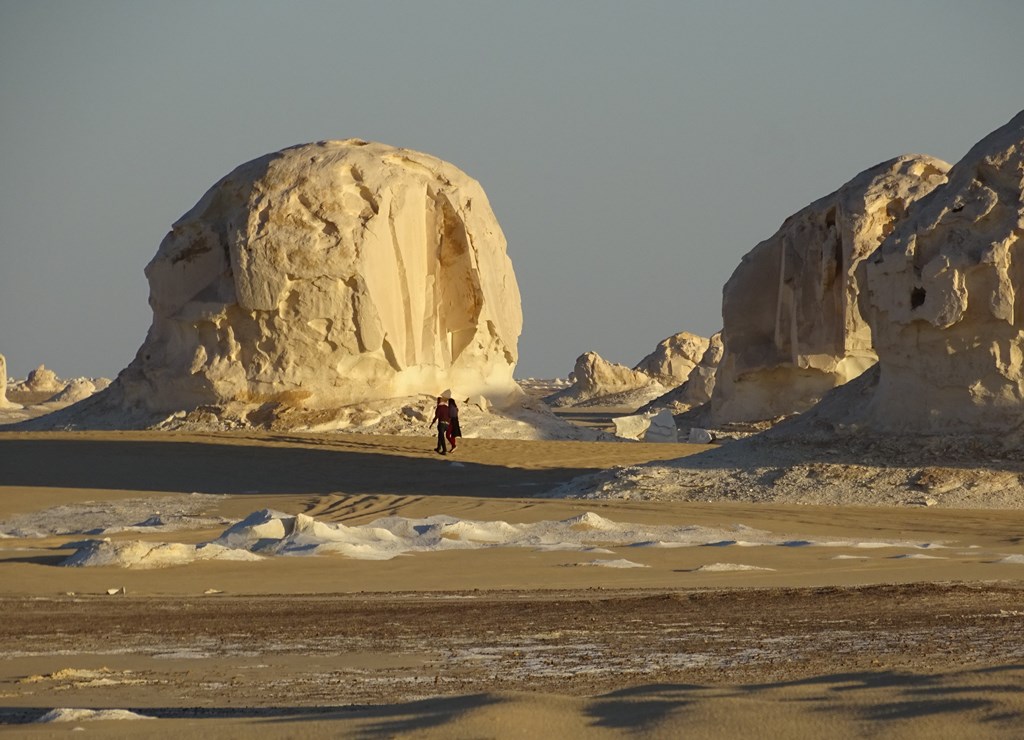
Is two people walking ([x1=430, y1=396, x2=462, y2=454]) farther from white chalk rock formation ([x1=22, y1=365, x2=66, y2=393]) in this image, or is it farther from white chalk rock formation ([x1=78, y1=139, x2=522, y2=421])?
white chalk rock formation ([x1=22, y1=365, x2=66, y2=393])

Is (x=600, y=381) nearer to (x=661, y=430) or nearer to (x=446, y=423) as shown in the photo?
(x=661, y=430)

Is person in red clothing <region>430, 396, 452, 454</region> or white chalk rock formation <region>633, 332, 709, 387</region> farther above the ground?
white chalk rock formation <region>633, 332, 709, 387</region>

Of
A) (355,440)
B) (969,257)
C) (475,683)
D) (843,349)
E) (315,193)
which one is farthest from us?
(843,349)

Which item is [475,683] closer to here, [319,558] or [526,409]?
[319,558]

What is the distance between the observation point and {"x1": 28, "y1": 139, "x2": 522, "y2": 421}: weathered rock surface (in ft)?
100

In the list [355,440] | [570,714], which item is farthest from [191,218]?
[570,714]

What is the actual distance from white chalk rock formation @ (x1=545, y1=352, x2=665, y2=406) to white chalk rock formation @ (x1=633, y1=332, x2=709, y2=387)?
0.81 metres

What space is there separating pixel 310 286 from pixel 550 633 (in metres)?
22.5

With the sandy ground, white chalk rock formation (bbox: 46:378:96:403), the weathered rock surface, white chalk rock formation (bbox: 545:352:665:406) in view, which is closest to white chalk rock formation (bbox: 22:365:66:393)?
white chalk rock formation (bbox: 46:378:96:403)

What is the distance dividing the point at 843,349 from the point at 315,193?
474 inches

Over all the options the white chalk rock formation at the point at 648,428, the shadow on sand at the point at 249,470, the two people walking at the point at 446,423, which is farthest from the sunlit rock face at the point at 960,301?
the white chalk rock formation at the point at 648,428

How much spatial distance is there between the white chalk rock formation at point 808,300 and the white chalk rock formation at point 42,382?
5220 centimetres

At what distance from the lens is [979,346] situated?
18438mm

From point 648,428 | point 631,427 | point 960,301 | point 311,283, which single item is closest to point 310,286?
point 311,283
